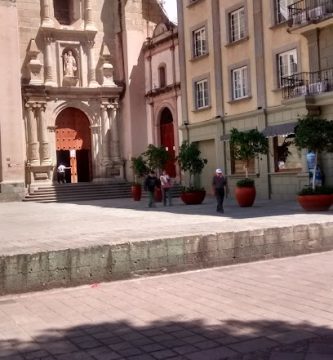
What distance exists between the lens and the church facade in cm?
3219

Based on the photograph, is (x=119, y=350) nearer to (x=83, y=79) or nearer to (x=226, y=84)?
(x=226, y=84)

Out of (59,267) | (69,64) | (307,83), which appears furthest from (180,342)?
(69,64)

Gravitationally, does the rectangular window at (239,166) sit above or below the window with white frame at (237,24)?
below

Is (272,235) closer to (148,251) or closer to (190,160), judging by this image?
(148,251)

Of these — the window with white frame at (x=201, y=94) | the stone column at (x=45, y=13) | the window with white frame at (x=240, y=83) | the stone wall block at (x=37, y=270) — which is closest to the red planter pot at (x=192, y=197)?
the window with white frame at (x=240, y=83)

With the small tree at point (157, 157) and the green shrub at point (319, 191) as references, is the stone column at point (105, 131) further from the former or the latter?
the green shrub at point (319, 191)

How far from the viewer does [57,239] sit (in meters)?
8.91

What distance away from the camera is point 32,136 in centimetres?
3203

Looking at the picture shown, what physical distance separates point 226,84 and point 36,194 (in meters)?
11.6

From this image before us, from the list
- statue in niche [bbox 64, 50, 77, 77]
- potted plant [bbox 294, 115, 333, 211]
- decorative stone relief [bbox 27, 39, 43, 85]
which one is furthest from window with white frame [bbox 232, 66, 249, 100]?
decorative stone relief [bbox 27, 39, 43, 85]

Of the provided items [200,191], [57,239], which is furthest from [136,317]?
[200,191]

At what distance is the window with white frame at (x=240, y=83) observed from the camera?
25531 millimetres

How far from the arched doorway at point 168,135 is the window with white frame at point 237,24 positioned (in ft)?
24.6

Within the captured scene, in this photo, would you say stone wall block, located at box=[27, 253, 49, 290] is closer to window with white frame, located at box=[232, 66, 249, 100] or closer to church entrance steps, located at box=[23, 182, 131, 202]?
window with white frame, located at box=[232, 66, 249, 100]
